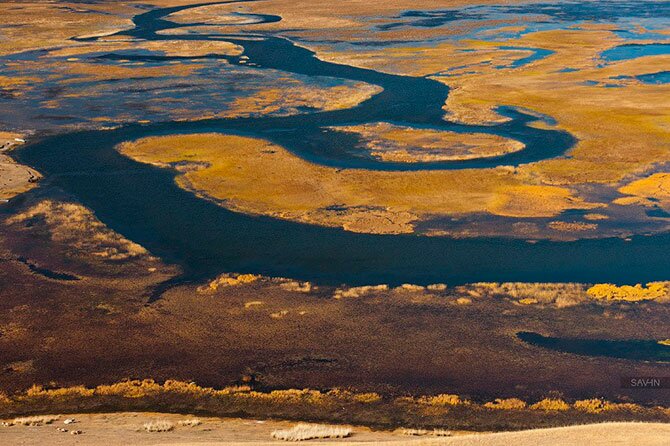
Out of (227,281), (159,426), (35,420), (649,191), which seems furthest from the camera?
(649,191)

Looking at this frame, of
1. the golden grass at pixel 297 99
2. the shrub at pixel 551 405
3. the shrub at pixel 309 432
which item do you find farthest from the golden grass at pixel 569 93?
the shrub at pixel 309 432

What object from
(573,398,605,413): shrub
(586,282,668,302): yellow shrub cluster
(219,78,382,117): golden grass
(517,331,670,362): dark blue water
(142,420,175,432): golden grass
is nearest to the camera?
(142,420,175,432): golden grass

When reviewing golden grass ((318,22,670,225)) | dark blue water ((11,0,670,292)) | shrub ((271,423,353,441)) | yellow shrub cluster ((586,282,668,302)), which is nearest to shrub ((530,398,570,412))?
shrub ((271,423,353,441))

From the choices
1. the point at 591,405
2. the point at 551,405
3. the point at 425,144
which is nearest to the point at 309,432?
the point at 551,405

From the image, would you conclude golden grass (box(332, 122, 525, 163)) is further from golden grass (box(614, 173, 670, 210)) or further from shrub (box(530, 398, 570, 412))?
shrub (box(530, 398, 570, 412))

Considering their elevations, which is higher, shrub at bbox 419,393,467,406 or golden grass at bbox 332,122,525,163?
shrub at bbox 419,393,467,406

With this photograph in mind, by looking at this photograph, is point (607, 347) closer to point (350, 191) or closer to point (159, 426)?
point (159, 426)
